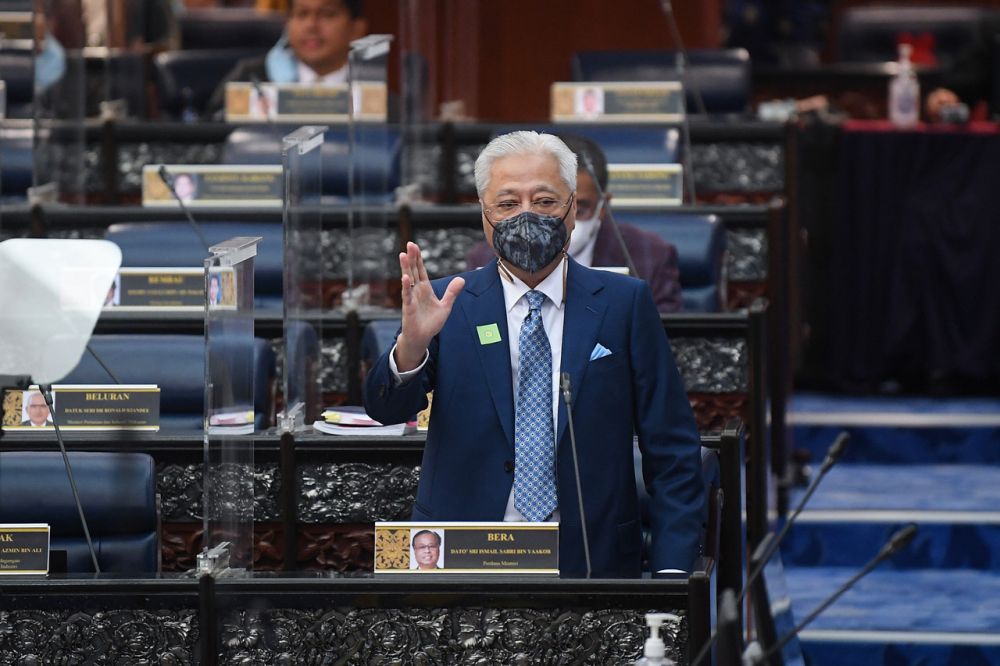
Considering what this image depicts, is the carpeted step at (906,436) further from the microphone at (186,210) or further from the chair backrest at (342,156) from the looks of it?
the microphone at (186,210)

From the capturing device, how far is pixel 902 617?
470cm

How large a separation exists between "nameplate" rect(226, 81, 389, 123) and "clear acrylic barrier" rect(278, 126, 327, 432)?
1794mm

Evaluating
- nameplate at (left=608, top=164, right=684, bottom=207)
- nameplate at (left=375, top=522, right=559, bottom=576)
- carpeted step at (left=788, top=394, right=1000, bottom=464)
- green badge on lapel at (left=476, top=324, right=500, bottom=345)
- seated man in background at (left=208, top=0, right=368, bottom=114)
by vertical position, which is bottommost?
carpeted step at (left=788, top=394, right=1000, bottom=464)

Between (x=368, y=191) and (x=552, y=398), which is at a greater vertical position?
(x=368, y=191)

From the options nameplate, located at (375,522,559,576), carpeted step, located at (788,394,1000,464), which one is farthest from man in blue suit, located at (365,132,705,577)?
carpeted step, located at (788,394,1000,464)

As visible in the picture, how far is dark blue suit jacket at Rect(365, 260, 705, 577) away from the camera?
3.01 m

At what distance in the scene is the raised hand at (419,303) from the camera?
9.25 ft

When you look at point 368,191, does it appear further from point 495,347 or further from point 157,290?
point 495,347

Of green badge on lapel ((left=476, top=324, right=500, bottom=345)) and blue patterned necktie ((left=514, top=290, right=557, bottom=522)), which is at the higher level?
green badge on lapel ((left=476, top=324, right=500, bottom=345))

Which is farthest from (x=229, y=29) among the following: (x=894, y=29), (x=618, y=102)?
(x=618, y=102)

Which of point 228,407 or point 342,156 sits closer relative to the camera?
point 228,407

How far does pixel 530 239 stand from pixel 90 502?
1.03 metres

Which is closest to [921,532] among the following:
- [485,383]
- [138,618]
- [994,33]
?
[485,383]

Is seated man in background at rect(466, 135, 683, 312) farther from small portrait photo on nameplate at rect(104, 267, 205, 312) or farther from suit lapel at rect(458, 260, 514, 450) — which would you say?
suit lapel at rect(458, 260, 514, 450)
